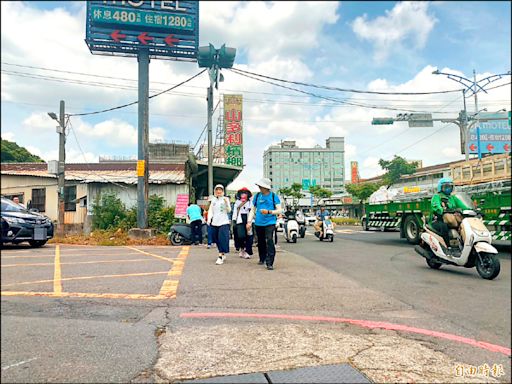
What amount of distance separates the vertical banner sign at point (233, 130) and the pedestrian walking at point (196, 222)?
869 cm

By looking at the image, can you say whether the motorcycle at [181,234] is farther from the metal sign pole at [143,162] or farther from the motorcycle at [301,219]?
the motorcycle at [301,219]

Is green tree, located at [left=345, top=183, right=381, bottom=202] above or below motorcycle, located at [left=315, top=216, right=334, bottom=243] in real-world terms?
above

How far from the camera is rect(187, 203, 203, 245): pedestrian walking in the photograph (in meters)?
9.20

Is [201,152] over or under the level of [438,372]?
over

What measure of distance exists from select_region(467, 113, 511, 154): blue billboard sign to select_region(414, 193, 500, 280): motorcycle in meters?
0.72

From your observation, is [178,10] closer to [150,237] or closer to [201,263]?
[201,263]

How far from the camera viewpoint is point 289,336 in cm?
240

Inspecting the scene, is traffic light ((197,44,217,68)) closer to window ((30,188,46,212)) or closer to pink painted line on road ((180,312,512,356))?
pink painted line on road ((180,312,512,356))

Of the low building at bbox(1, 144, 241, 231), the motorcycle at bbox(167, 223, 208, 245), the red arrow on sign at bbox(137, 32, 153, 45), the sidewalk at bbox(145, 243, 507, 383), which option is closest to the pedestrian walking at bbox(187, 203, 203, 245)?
the motorcycle at bbox(167, 223, 208, 245)

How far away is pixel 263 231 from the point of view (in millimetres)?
5262

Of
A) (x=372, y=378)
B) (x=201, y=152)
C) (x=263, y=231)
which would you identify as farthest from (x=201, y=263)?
(x=201, y=152)

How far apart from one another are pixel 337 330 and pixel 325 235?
8981 millimetres

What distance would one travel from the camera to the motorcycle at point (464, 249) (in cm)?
226

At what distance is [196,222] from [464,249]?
24.5 ft
